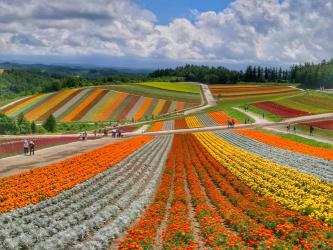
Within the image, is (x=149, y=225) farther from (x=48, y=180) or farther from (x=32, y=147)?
(x=32, y=147)

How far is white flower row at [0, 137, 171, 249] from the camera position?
1694 cm

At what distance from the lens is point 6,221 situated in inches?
789

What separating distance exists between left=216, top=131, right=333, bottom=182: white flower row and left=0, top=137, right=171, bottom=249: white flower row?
36.3 feet

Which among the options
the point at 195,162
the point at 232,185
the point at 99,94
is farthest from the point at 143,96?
the point at 232,185

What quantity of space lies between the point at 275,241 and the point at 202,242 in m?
3.24

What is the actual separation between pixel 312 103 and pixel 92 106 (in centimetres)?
5803

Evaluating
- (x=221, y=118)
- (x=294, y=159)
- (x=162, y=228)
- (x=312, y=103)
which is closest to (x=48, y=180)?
(x=162, y=228)

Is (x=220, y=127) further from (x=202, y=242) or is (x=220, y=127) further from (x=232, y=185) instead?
(x=202, y=242)

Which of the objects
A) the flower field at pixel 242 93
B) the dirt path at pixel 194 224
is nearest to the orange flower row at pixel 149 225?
the dirt path at pixel 194 224

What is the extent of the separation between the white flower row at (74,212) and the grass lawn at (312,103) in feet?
279

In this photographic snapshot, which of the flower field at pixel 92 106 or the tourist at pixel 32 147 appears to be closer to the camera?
the tourist at pixel 32 147

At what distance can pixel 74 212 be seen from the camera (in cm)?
2203

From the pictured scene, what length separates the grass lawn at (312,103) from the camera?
11331cm

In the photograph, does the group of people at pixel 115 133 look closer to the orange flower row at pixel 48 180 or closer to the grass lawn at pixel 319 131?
the grass lawn at pixel 319 131
